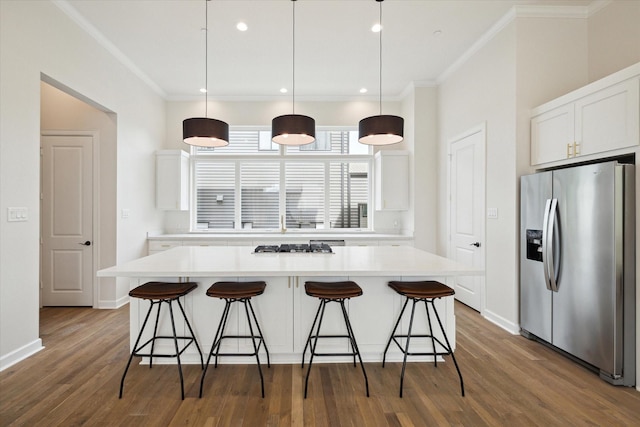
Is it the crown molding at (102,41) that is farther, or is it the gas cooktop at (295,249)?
the crown molding at (102,41)

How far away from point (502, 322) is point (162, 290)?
340cm

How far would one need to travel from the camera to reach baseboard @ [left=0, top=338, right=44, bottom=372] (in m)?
2.47

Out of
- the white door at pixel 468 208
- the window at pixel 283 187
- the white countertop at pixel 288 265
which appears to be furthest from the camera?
the window at pixel 283 187

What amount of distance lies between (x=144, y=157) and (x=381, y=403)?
4.63 meters

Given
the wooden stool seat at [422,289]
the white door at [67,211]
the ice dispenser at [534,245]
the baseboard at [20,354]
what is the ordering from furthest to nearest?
the white door at [67,211] → the ice dispenser at [534,245] → the baseboard at [20,354] → the wooden stool seat at [422,289]

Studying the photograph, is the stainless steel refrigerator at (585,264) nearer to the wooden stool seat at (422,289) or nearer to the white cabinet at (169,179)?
the wooden stool seat at (422,289)

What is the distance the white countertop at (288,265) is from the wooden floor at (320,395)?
2.78ft

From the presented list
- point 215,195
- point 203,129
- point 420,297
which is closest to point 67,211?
point 215,195

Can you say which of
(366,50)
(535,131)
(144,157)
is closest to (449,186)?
(535,131)

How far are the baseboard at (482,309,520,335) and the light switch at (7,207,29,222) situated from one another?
4.76 metres

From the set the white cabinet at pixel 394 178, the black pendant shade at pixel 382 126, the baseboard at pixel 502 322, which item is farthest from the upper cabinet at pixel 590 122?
the white cabinet at pixel 394 178

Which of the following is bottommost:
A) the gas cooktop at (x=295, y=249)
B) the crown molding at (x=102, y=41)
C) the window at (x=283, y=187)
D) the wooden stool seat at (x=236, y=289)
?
the wooden stool seat at (x=236, y=289)

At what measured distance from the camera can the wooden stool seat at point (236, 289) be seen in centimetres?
221

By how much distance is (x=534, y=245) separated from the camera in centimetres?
293
